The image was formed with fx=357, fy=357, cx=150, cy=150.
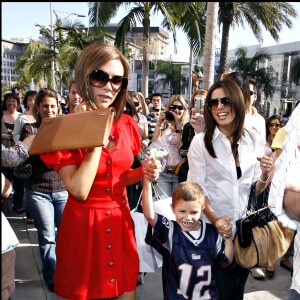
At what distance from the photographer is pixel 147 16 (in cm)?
1245

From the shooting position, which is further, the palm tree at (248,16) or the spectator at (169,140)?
the palm tree at (248,16)

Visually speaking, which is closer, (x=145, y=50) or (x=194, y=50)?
(x=194, y=50)

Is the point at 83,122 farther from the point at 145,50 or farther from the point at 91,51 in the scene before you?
the point at 145,50

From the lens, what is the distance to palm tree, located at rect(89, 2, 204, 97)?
10.3 m

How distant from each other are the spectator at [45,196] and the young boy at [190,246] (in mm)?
1105

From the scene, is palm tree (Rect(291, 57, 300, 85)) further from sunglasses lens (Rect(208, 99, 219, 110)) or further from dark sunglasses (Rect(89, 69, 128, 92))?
dark sunglasses (Rect(89, 69, 128, 92))

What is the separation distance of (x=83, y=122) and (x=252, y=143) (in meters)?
1.27

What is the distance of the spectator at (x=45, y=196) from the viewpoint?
282cm

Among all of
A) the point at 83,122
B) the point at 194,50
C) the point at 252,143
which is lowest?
the point at 252,143

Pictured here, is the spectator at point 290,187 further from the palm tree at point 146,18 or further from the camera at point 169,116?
the palm tree at point 146,18

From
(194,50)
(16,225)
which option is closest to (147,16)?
(194,50)

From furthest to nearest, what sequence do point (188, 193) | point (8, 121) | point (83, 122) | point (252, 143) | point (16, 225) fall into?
point (8, 121) → point (16, 225) → point (252, 143) → point (188, 193) → point (83, 122)

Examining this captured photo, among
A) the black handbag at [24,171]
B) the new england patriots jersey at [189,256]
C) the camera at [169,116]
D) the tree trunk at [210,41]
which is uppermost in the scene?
the tree trunk at [210,41]

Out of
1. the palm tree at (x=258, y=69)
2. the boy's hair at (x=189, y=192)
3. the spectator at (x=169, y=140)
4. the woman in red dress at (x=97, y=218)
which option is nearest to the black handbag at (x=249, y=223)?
the boy's hair at (x=189, y=192)
